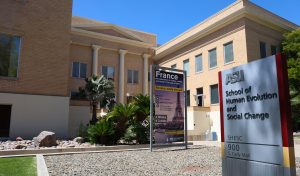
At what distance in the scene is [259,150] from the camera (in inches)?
160

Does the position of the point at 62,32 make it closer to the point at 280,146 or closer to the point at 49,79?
the point at 49,79

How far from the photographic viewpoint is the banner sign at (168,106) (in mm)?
13823

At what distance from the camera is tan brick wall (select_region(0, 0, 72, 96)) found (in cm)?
1905

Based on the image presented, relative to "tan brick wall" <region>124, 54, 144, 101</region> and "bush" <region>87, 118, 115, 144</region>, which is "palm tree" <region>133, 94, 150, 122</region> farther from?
"tan brick wall" <region>124, 54, 144, 101</region>

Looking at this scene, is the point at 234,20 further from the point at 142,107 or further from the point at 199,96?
the point at 142,107

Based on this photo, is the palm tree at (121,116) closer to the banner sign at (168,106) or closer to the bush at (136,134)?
the bush at (136,134)

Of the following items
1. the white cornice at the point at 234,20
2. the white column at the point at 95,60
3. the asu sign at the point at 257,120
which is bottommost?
the asu sign at the point at 257,120

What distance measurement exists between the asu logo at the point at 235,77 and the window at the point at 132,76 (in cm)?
3132

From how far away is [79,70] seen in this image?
1284 inches

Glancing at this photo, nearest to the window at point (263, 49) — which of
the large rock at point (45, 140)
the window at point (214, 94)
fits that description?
the window at point (214, 94)

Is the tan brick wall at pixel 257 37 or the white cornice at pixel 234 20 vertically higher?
the white cornice at pixel 234 20

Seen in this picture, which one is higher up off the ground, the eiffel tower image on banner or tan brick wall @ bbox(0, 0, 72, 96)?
tan brick wall @ bbox(0, 0, 72, 96)

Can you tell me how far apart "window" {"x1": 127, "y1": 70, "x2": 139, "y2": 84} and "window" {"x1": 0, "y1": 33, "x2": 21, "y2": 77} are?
18048mm

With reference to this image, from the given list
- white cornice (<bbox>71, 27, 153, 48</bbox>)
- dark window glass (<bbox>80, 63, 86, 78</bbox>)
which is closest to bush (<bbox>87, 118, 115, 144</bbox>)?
dark window glass (<bbox>80, 63, 86, 78</bbox>)
